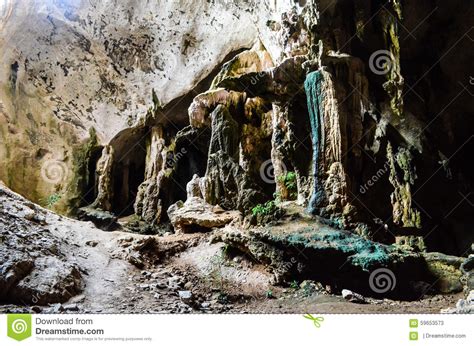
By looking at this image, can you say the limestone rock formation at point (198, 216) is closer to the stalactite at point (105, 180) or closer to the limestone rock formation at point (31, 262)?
the stalactite at point (105, 180)

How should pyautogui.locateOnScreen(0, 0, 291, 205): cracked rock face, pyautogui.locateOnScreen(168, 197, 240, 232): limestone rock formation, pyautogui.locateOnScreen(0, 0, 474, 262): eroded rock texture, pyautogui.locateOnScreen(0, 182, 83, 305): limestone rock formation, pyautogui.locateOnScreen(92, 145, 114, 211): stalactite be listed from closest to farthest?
pyautogui.locateOnScreen(0, 182, 83, 305): limestone rock formation, pyautogui.locateOnScreen(0, 0, 474, 262): eroded rock texture, pyautogui.locateOnScreen(168, 197, 240, 232): limestone rock formation, pyautogui.locateOnScreen(0, 0, 291, 205): cracked rock face, pyautogui.locateOnScreen(92, 145, 114, 211): stalactite

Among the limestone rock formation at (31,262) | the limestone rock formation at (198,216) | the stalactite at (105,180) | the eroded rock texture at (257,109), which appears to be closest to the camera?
the limestone rock formation at (31,262)

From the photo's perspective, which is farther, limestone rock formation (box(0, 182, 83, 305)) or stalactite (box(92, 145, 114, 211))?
stalactite (box(92, 145, 114, 211))

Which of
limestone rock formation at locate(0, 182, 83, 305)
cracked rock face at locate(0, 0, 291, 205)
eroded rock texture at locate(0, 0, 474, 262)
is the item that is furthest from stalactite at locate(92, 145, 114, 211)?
limestone rock formation at locate(0, 182, 83, 305)

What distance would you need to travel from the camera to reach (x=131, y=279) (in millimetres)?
5254

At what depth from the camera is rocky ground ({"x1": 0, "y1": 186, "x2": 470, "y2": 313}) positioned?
429 centimetres

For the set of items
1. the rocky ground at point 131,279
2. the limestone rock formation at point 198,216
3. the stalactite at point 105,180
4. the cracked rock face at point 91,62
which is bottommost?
the rocky ground at point 131,279

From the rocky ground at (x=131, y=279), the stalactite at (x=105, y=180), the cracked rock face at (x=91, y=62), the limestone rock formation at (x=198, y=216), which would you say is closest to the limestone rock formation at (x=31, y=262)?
the rocky ground at (x=131, y=279)

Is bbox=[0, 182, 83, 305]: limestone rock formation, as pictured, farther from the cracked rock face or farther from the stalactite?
the stalactite

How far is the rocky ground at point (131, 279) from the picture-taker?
14.1ft

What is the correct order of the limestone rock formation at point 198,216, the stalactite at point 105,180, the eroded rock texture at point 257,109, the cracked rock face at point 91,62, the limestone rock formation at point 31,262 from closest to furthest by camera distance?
1. the limestone rock formation at point 31,262
2. the eroded rock texture at point 257,109
3. the limestone rock formation at point 198,216
4. the cracked rock face at point 91,62
5. the stalactite at point 105,180

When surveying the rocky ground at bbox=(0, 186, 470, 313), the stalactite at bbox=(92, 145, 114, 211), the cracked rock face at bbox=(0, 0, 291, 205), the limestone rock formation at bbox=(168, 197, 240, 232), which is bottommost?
the rocky ground at bbox=(0, 186, 470, 313)
